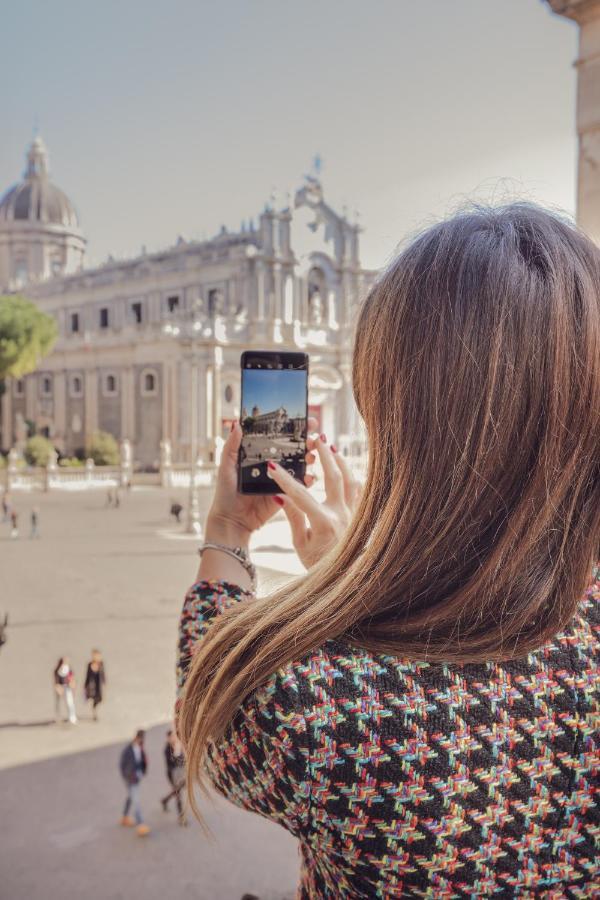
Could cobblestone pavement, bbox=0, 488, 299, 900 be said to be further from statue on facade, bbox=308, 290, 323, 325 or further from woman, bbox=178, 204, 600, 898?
statue on facade, bbox=308, 290, 323, 325

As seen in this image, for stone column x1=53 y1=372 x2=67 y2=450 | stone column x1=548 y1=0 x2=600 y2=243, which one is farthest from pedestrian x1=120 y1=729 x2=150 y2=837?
stone column x1=53 y1=372 x2=67 y2=450

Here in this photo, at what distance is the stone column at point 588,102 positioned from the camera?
8.60 ft

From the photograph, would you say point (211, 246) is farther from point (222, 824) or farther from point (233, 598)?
point (233, 598)

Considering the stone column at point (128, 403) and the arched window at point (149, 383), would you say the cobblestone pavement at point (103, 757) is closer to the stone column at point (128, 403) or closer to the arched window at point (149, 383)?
the arched window at point (149, 383)

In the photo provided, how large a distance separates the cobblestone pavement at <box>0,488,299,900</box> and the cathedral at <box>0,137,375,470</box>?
14029 millimetres

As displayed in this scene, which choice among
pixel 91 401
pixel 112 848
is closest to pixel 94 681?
pixel 112 848

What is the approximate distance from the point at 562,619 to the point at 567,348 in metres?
0.24

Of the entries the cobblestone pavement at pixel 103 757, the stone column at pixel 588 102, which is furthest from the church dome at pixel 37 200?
the stone column at pixel 588 102

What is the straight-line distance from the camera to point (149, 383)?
2761 centimetres

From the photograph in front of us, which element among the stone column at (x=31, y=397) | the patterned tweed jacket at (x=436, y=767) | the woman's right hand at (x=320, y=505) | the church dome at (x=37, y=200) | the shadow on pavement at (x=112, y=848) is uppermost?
the church dome at (x=37, y=200)

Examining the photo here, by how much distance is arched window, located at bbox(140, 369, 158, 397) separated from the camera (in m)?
27.4

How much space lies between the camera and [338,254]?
3077cm

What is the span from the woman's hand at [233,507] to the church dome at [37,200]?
4055 cm

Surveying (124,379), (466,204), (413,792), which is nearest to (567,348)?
(466,204)
